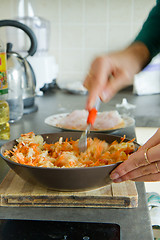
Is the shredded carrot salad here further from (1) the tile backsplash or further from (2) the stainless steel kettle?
(1) the tile backsplash

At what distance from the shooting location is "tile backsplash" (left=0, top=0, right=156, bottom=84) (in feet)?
8.53

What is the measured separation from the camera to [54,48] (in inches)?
108

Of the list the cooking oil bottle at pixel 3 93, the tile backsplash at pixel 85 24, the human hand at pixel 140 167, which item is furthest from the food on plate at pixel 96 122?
the tile backsplash at pixel 85 24

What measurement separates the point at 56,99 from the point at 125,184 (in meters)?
1.45

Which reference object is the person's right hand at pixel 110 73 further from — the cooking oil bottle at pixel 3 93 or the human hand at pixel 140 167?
the cooking oil bottle at pixel 3 93

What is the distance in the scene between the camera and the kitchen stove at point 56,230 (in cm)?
67

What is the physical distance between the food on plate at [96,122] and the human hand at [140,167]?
548mm

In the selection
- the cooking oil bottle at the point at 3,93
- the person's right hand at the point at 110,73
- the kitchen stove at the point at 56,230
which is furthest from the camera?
the cooking oil bottle at the point at 3,93

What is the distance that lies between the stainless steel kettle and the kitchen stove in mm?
994

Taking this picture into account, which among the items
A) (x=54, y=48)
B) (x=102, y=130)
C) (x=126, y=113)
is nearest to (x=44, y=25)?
(x=54, y=48)

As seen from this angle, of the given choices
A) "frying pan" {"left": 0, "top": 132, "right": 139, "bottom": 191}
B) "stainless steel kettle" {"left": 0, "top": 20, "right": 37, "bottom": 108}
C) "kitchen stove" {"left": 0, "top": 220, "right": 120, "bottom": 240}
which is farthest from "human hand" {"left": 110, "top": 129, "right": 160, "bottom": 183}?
"stainless steel kettle" {"left": 0, "top": 20, "right": 37, "bottom": 108}

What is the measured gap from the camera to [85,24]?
2.67 m

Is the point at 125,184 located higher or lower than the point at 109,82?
lower

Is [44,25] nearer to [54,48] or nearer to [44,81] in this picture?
[54,48]
